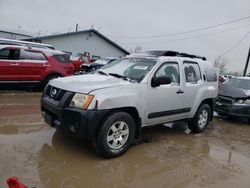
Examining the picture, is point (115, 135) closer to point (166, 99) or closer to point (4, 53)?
point (166, 99)

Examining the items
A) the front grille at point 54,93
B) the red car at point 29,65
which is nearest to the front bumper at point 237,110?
the front grille at point 54,93

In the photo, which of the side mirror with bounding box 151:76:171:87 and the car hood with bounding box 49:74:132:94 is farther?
the side mirror with bounding box 151:76:171:87

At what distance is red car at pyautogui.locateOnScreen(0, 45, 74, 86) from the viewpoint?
905 centimetres

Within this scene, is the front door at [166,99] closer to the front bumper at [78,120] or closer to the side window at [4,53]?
the front bumper at [78,120]

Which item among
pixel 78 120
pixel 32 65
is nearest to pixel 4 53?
pixel 32 65

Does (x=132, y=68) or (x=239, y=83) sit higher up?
(x=132, y=68)

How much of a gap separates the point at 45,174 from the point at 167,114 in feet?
9.15

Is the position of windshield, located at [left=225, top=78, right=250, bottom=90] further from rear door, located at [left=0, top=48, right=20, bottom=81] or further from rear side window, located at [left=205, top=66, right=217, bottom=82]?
rear door, located at [left=0, top=48, right=20, bottom=81]

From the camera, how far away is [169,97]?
536cm

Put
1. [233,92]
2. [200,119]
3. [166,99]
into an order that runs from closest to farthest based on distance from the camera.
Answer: [166,99] < [200,119] < [233,92]

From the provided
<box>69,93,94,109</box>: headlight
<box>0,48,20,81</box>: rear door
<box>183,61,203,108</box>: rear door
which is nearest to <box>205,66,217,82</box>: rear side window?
<box>183,61,203,108</box>: rear door

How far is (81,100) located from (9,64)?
20.2 ft

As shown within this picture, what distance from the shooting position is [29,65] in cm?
955

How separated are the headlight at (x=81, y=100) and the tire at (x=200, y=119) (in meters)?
3.30
